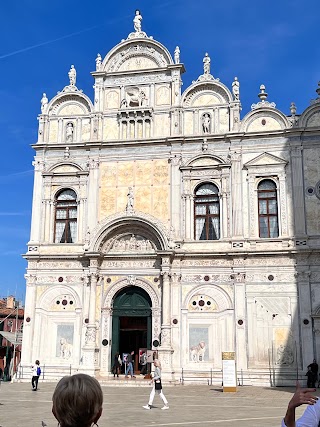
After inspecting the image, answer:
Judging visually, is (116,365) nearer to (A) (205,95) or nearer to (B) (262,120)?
(B) (262,120)

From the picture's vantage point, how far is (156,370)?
1606 cm

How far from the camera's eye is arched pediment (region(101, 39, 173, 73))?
28.7 metres

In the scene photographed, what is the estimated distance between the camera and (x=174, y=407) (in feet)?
51.7

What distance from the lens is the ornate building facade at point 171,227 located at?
24875mm

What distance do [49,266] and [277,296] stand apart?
37.2 feet

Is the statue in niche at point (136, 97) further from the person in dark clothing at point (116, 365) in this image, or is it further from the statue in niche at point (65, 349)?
the person in dark clothing at point (116, 365)

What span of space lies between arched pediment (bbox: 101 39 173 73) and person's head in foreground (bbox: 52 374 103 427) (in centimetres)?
2682

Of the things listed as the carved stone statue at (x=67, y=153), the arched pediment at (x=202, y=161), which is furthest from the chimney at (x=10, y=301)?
the arched pediment at (x=202, y=161)

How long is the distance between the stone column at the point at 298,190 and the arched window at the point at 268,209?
954mm

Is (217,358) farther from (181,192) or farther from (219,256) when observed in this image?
(181,192)

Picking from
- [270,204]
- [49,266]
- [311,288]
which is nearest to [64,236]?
[49,266]

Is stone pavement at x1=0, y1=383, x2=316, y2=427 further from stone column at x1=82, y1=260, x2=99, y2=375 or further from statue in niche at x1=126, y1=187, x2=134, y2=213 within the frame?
statue in niche at x1=126, y1=187, x2=134, y2=213

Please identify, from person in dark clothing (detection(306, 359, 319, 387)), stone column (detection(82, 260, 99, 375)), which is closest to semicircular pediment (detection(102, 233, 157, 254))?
stone column (detection(82, 260, 99, 375))

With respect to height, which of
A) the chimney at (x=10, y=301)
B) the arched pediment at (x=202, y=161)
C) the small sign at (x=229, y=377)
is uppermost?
the arched pediment at (x=202, y=161)
